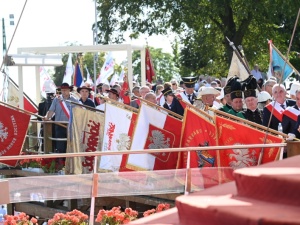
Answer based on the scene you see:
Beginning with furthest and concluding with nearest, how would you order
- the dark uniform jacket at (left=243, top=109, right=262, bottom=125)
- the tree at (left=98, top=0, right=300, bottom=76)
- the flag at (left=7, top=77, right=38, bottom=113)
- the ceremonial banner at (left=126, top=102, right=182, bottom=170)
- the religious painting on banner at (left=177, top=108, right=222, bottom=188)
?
the tree at (left=98, top=0, right=300, bottom=76), the flag at (left=7, top=77, right=38, bottom=113), the ceremonial banner at (left=126, top=102, right=182, bottom=170), the dark uniform jacket at (left=243, top=109, right=262, bottom=125), the religious painting on banner at (left=177, top=108, right=222, bottom=188)

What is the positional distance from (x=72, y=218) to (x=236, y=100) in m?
3.75

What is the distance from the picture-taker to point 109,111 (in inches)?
610

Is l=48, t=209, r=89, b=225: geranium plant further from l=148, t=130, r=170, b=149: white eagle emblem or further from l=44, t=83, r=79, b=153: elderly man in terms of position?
l=44, t=83, r=79, b=153: elderly man

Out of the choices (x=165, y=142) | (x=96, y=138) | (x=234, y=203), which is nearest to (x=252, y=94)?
(x=165, y=142)

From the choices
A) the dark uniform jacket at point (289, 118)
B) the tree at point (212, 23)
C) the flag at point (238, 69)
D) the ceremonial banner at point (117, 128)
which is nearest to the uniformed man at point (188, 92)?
the ceremonial banner at point (117, 128)

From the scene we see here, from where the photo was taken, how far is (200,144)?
Answer: 12.5 m

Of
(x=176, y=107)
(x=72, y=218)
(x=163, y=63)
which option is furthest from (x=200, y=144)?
(x=163, y=63)

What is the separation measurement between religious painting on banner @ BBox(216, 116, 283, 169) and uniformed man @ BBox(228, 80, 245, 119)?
0.96 m

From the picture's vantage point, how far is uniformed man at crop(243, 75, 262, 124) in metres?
12.6

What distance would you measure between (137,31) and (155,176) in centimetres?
3407

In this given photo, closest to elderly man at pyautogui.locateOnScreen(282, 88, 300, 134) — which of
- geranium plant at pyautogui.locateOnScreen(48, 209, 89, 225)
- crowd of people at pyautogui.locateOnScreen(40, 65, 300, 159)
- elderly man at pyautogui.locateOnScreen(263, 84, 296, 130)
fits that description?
crowd of people at pyautogui.locateOnScreen(40, 65, 300, 159)

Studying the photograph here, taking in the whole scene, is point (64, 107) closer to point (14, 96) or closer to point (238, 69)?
point (238, 69)

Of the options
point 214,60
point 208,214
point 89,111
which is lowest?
point 214,60

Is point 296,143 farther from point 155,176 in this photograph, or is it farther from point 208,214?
point 208,214
